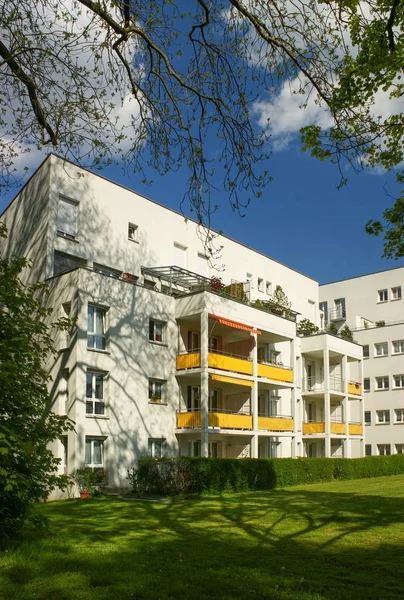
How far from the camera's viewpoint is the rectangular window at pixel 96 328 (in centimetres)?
2762

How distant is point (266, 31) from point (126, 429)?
2214 cm

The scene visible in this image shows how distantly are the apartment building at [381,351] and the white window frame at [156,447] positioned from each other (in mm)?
25547

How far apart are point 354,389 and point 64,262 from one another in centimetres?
2417

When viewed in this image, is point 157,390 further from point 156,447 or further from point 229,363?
point 229,363

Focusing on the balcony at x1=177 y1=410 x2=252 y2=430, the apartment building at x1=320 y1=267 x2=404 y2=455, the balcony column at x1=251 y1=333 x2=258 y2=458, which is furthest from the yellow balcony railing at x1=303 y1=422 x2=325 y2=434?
the apartment building at x1=320 y1=267 x2=404 y2=455

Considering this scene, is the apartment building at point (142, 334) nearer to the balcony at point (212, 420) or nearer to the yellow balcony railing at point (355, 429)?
the balcony at point (212, 420)

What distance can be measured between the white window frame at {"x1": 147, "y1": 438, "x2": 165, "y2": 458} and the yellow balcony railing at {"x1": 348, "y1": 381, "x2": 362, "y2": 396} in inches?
720

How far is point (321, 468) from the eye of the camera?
34.5m

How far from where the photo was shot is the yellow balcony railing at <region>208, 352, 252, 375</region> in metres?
31.8

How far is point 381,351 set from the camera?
174ft

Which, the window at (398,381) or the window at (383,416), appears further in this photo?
the window at (383,416)

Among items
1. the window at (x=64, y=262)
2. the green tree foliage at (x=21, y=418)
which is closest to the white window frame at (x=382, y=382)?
the window at (x=64, y=262)

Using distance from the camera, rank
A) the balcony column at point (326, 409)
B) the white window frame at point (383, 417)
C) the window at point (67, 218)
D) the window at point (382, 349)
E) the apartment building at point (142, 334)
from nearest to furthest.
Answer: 1. the apartment building at point (142, 334)
2. the window at point (67, 218)
3. the balcony column at point (326, 409)
4. the white window frame at point (383, 417)
5. the window at point (382, 349)

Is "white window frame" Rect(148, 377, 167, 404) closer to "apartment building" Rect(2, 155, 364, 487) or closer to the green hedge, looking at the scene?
"apartment building" Rect(2, 155, 364, 487)
